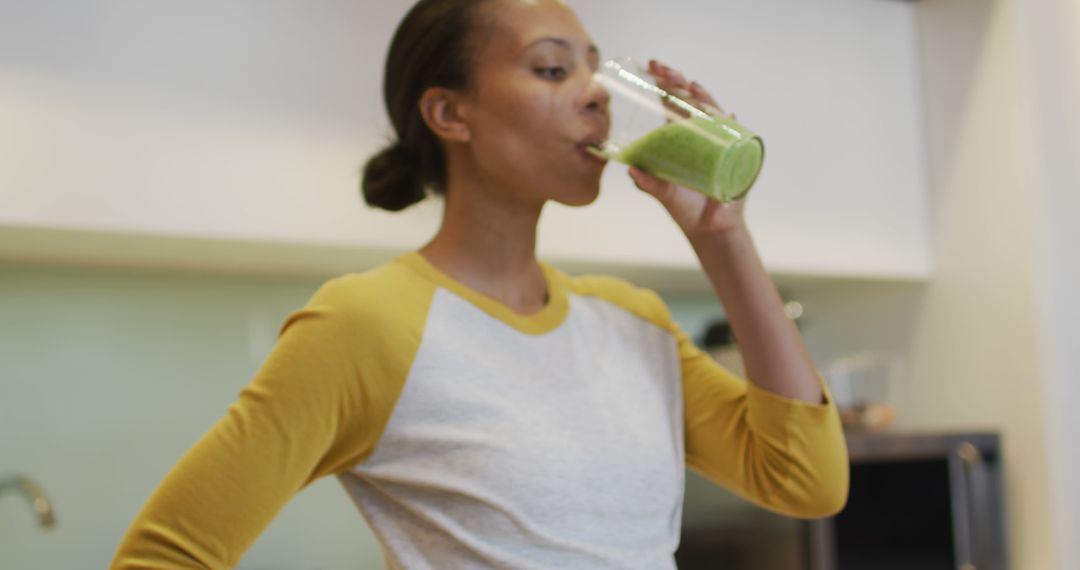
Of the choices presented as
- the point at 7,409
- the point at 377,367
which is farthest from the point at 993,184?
the point at 7,409

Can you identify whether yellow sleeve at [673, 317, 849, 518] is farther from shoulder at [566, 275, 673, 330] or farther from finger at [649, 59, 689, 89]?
finger at [649, 59, 689, 89]

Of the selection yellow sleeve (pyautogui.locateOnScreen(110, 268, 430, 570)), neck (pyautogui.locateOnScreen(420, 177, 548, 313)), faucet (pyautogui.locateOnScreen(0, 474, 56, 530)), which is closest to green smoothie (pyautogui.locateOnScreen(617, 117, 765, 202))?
neck (pyautogui.locateOnScreen(420, 177, 548, 313))

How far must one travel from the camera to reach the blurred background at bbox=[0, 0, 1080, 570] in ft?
4.94

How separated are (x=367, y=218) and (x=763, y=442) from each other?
903mm

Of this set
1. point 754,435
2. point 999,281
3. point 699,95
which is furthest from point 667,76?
point 999,281

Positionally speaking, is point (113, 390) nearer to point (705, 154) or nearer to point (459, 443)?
point (459, 443)

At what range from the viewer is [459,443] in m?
0.80

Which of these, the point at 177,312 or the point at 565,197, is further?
the point at 177,312

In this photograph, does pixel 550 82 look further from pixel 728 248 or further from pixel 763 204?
→ pixel 763 204

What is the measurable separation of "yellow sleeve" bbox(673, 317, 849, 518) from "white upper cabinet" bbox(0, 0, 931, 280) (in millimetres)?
798

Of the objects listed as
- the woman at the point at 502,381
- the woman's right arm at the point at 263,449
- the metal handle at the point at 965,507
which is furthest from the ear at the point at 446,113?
the metal handle at the point at 965,507

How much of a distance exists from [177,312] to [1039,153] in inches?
61.2

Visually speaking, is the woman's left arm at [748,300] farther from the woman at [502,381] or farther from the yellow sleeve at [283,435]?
the yellow sleeve at [283,435]

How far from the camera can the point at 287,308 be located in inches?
78.6
